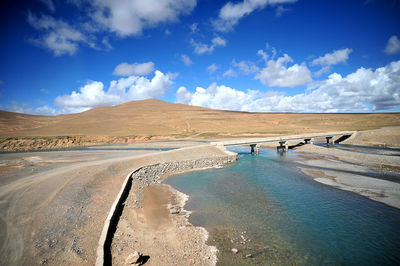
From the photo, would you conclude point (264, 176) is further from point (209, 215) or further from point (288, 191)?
point (209, 215)

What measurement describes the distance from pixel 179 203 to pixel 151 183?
7745mm

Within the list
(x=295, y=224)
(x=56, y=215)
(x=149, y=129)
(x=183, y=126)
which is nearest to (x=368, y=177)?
(x=295, y=224)

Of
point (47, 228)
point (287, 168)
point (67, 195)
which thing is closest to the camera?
point (47, 228)

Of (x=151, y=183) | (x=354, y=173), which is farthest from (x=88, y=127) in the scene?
(x=354, y=173)

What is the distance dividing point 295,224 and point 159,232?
29.7 feet

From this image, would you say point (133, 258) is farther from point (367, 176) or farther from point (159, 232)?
point (367, 176)

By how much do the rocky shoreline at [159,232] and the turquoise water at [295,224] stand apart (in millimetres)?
844

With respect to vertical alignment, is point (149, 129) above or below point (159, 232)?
above

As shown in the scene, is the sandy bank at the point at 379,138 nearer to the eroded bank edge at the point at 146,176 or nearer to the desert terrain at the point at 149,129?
the desert terrain at the point at 149,129

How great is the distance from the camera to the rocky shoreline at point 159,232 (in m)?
9.97

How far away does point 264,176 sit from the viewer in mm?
26188

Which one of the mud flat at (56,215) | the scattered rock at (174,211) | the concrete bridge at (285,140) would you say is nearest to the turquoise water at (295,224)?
the scattered rock at (174,211)

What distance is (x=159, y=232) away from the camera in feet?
40.7

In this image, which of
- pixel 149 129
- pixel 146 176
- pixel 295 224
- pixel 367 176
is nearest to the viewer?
pixel 295 224
